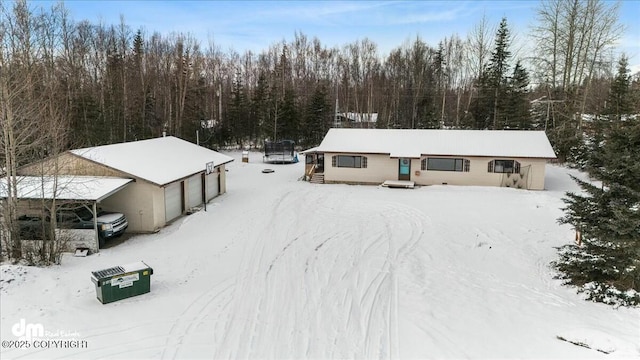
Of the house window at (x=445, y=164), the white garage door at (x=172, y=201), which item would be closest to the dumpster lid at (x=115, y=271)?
the white garage door at (x=172, y=201)

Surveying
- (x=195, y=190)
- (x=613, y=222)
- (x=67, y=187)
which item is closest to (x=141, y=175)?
(x=67, y=187)

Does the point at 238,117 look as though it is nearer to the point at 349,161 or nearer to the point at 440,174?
the point at 349,161

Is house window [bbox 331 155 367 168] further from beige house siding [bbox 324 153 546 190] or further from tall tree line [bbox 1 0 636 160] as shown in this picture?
tall tree line [bbox 1 0 636 160]

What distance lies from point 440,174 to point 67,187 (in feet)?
65.7

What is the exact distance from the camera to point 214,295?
10336mm

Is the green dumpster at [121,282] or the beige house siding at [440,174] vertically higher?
the beige house siding at [440,174]

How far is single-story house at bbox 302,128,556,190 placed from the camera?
2453cm

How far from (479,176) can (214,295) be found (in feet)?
64.2

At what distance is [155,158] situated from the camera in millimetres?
19219

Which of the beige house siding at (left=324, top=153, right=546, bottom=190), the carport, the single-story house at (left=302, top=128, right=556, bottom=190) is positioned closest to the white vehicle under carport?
the carport

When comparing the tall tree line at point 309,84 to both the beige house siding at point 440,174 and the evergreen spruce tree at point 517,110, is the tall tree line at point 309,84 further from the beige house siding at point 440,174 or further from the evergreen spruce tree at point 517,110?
the beige house siding at point 440,174

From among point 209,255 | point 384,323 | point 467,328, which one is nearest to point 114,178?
point 209,255

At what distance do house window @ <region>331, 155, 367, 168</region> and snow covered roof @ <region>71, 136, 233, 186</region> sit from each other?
7.10 meters

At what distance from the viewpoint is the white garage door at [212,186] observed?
21.9 meters
